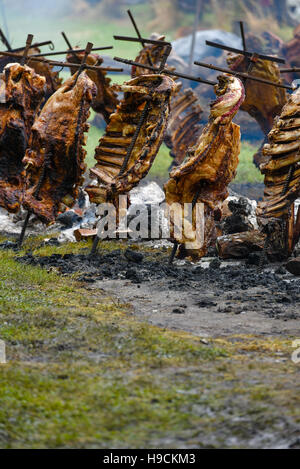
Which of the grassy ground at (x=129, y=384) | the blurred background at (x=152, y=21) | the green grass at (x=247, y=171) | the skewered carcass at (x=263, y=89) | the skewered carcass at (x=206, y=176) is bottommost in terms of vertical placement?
the grassy ground at (x=129, y=384)

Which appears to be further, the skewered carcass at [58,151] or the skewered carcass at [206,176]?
the skewered carcass at [58,151]

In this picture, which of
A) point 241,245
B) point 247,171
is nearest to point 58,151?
point 241,245

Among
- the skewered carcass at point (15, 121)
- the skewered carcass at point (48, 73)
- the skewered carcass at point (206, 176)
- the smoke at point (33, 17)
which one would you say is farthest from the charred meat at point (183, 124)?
the smoke at point (33, 17)

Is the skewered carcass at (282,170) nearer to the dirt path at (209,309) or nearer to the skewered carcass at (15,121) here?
the dirt path at (209,309)

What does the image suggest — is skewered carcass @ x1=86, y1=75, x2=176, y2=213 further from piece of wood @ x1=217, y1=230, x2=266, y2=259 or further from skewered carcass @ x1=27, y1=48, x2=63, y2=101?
skewered carcass @ x1=27, y1=48, x2=63, y2=101

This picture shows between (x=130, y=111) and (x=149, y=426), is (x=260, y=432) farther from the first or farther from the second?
(x=130, y=111)

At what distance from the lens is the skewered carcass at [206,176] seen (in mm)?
8414

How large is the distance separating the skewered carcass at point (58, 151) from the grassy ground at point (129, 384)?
3.96 meters

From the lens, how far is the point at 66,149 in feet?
32.0

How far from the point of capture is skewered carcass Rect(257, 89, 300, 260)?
27.3ft

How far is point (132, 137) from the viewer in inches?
367

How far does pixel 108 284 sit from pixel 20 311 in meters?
2.06

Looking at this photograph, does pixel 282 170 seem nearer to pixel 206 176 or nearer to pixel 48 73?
pixel 206 176
